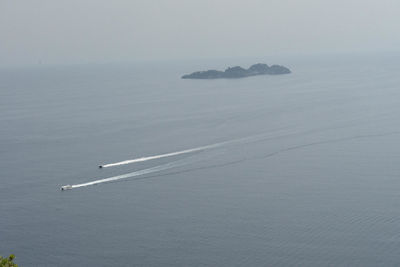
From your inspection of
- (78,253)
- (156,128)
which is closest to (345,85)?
(156,128)

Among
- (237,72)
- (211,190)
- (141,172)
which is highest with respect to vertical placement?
(237,72)

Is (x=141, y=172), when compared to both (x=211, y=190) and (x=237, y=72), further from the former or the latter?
(x=237, y=72)

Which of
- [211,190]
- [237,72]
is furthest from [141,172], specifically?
[237,72]

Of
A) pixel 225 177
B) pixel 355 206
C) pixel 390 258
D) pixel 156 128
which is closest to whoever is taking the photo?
pixel 390 258

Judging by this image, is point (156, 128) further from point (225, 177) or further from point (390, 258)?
point (390, 258)

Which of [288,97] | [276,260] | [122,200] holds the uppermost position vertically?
[288,97]

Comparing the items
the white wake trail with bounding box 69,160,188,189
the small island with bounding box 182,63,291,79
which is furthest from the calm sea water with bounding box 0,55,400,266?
the small island with bounding box 182,63,291,79

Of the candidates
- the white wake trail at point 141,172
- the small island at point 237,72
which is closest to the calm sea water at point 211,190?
the white wake trail at point 141,172

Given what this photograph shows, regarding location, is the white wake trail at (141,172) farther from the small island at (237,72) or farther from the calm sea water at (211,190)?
the small island at (237,72)
